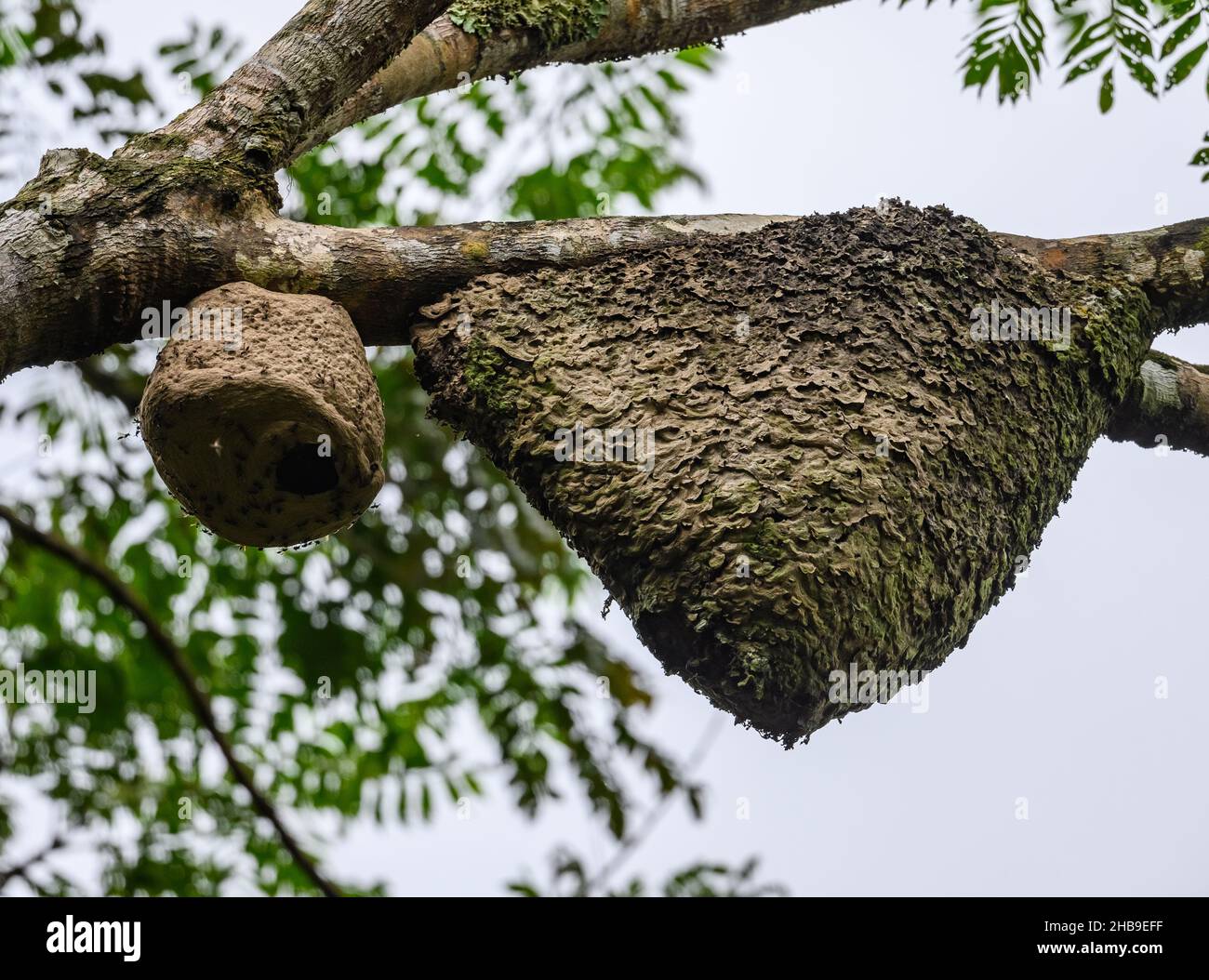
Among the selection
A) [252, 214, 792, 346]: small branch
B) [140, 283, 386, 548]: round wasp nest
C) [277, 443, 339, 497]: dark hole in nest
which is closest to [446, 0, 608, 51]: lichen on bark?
[252, 214, 792, 346]: small branch

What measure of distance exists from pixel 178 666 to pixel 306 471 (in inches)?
73.5

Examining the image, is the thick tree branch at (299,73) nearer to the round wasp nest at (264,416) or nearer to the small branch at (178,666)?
the round wasp nest at (264,416)

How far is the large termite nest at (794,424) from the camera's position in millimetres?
2875

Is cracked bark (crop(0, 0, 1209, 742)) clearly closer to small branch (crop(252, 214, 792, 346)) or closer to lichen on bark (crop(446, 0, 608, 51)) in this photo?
small branch (crop(252, 214, 792, 346))

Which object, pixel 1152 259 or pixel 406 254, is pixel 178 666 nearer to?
pixel 406 254

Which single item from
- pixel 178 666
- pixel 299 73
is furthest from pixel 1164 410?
pixel 178 666

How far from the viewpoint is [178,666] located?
4582 mm

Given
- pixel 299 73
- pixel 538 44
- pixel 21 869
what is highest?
pixel 538 44

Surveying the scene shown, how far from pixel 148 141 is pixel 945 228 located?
6.65 feet

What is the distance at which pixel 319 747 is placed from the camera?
22.5ft

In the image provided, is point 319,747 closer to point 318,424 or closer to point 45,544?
point 45,544

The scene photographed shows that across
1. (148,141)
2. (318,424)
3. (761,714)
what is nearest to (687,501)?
(761,714)

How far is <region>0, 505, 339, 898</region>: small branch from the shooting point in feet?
14.5
